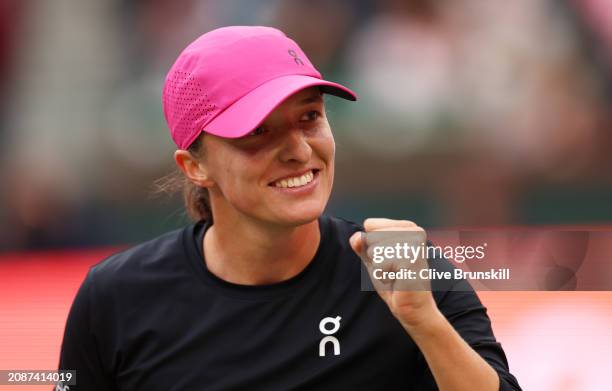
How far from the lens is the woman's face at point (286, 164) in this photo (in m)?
1.99

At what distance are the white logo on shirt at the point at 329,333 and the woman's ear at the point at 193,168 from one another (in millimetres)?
422

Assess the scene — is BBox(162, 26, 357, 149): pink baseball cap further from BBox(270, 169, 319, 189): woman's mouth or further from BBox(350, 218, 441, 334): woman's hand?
BBox(350, 218, 441, 334): woman's hand

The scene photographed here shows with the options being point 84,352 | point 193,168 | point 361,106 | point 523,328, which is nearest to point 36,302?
point 361,106

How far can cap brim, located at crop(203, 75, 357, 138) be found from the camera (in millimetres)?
1948

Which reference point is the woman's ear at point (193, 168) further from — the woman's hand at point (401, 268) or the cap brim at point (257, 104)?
the woman's hand at point (401, 268)

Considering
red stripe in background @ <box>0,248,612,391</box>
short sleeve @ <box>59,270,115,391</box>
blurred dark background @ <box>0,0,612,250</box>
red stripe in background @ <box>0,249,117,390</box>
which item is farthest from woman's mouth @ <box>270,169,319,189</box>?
blurred dark background @ <box>0,0,612,250</box>

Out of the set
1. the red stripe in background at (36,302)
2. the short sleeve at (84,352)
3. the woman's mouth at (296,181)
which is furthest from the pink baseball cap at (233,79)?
the red stripe in background at (36,302)

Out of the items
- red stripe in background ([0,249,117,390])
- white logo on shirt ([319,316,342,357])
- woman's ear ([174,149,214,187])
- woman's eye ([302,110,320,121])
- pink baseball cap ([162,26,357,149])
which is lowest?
red stripe in background ([0,249,117,390])

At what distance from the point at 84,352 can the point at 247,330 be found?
403 millimetres

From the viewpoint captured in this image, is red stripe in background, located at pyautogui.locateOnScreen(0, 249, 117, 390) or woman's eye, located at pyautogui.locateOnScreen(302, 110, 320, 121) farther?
red stripe in background, located at pyautogui.locateOnScreen(0, 249, 117, 390)

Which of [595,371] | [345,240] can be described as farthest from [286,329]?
[595,371]

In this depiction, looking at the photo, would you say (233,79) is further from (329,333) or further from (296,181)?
(329,333)

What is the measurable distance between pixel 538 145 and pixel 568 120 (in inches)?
12.4

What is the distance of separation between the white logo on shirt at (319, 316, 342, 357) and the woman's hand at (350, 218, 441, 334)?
0.35 meters
